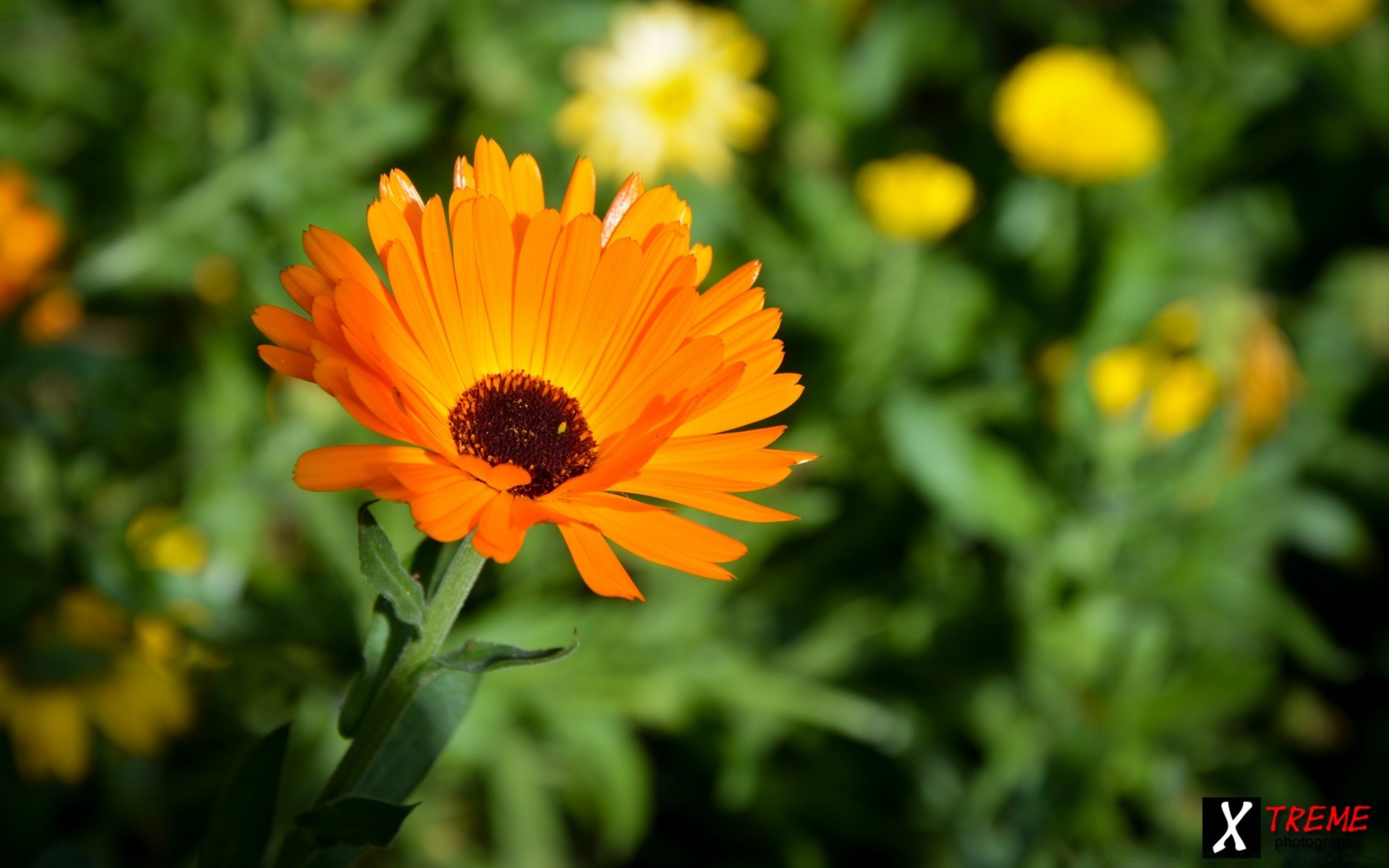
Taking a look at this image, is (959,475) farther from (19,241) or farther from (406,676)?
(19,241)

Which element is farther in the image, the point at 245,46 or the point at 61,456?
the point at 245,46

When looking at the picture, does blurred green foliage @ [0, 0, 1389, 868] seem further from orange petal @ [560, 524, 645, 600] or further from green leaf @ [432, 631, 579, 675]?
orange petal @ [560, 524, 645, 600]

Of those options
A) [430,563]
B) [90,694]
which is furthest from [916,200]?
[90,694]

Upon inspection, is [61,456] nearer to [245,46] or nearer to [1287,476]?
[245,46]

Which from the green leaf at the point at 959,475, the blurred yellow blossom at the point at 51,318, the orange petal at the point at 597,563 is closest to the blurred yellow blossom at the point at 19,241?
the blurred yellow blossom at the point at 51,318

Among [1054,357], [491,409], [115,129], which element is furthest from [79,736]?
[1054,357]

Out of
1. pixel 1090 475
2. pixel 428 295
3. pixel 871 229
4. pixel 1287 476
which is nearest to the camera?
pixel 428 295
